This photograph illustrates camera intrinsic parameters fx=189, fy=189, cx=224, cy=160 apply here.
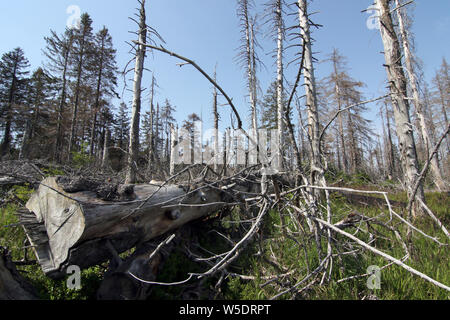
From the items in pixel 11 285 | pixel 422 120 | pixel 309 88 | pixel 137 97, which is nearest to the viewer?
pixel 11 285

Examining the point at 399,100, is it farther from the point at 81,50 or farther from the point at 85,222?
the point at 81,50

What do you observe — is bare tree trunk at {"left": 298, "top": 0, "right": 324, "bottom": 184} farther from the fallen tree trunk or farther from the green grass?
the fallen tree trunk

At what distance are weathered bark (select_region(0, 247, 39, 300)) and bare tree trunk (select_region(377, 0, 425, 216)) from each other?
5.87 metres

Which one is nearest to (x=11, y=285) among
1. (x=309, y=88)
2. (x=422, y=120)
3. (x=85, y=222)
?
(x=85, y=222)

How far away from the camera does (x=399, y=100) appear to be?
4.29 m

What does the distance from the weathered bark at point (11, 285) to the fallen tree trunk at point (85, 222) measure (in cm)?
19

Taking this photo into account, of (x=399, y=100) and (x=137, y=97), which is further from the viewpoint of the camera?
(x=137, y=97)

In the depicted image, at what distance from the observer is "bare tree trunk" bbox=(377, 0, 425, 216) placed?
403 cm

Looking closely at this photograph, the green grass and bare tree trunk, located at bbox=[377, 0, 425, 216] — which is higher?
bare tree trunk, located at bbox=[377, 0, 425, 216]

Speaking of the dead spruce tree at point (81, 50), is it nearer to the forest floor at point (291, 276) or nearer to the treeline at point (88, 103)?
the treeline at point (88, 103)

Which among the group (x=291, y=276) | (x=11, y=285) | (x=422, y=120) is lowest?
(x=291, y=276)

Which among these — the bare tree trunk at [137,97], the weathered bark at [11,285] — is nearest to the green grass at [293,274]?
the weathered bark at [11,285]

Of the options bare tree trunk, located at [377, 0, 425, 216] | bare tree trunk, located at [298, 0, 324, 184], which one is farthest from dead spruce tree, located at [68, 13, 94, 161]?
bare tree trunk, located at [377, 0, 425, 216]

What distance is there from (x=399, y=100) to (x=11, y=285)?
675 cm
